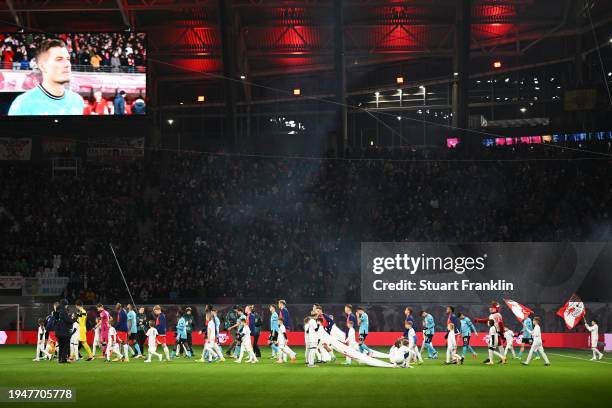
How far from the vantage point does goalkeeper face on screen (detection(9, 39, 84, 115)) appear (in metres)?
50.7

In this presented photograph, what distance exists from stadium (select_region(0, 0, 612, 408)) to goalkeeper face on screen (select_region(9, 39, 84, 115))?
13 centimetres

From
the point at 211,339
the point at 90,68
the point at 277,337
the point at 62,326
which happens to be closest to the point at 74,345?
the point at 62,326

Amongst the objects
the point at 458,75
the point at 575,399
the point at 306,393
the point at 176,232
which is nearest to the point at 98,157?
the point at 176,232

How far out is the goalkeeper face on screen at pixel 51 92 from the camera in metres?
50.7

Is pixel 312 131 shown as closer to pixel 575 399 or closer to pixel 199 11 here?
pixel 199 11

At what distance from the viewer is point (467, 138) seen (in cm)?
5331

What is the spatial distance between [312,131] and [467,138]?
1208 cm

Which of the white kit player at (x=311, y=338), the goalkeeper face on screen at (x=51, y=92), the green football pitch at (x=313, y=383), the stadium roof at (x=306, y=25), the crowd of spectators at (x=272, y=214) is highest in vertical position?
the stadium roof at (x=306, y=25)

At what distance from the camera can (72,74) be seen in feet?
167

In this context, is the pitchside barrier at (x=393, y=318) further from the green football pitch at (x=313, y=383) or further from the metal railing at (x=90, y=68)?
the metal railing at (x=90, y=68)

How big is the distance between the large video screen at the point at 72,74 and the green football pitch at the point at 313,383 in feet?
75.0

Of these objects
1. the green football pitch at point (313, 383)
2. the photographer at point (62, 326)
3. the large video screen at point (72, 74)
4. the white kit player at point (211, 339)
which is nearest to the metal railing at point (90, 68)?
the large video screen at point (72, 74)

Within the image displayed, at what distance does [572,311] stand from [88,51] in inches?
1249

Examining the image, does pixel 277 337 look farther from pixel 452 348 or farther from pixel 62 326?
pixel 62 326
